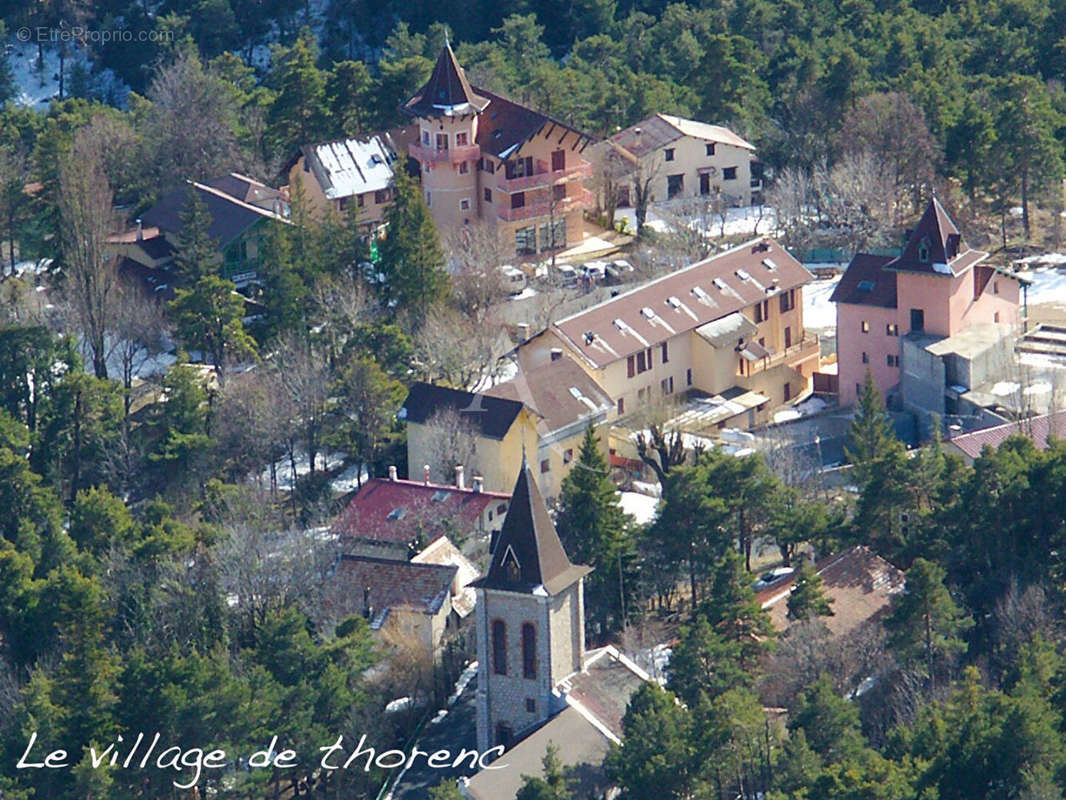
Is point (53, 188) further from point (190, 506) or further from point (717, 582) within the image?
point (717, 582)

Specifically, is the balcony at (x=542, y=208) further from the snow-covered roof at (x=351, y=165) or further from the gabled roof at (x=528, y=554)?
the gabled roof at (x=528, y=554)

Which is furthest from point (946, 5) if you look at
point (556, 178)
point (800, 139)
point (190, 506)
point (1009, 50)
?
point (190, 506)

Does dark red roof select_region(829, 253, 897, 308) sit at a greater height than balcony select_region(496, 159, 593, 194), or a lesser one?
lesser

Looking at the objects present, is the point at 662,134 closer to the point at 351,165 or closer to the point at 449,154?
the point at 449,154

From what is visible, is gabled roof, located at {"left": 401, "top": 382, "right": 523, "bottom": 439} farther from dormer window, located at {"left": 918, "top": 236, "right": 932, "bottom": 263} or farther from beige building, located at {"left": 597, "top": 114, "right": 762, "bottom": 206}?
beige building, located at {"left": 597, "top": 114, "right": 762, "bottom": 206}

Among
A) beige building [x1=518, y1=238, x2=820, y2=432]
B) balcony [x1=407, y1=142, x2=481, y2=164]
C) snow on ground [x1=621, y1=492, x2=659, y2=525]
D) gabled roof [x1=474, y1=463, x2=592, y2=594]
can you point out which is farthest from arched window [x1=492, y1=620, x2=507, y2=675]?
balcony [x1=407, y1=142, x2=481, y2=164]

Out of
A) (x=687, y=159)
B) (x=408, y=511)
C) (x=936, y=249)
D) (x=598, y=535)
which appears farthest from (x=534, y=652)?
(x=687, y=159)

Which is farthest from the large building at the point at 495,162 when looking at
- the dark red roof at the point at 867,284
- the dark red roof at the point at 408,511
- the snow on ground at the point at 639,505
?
the dark red roof at the point at 408,511
